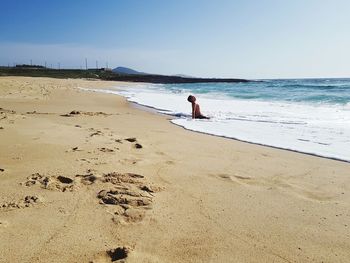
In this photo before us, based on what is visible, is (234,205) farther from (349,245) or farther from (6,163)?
(6,163)

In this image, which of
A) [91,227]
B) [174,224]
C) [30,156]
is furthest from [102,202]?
[30,156]

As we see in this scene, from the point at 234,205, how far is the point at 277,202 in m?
0.40

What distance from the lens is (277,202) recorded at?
3160 mm

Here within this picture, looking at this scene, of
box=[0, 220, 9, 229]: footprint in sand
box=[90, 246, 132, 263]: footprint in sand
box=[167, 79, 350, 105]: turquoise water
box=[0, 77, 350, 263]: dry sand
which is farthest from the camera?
box=[167, 79, 350, 105]: turquoise water

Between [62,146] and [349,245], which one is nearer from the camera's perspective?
[349,245]

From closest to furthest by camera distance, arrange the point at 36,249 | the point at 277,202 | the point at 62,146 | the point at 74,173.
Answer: the point at 36,249
the point at 277,202
the point at 74,173
the point at 62,146

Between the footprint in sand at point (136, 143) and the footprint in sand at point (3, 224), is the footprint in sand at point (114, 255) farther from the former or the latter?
the footprint in sand at point (136, 143)

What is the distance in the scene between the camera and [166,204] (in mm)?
3006

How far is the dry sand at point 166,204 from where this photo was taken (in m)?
2.27

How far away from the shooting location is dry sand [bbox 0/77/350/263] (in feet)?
7.45

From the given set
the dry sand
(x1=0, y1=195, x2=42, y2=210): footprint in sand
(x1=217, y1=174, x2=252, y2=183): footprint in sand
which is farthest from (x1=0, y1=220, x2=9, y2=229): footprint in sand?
(x1=217, y1=174, x2=252, y2=183): footprint in sand

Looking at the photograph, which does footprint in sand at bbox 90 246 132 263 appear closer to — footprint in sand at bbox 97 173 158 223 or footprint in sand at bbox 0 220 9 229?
footprint in sand at bbox 97 173 158 223

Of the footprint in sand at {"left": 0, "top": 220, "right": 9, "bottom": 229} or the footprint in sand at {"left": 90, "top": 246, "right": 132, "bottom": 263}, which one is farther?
the footprint in sand at {"left": 0, "top": 220, "right": 9, "bottom": 229}

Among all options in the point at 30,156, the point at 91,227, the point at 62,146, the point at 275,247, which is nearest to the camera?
the point at 275,247
